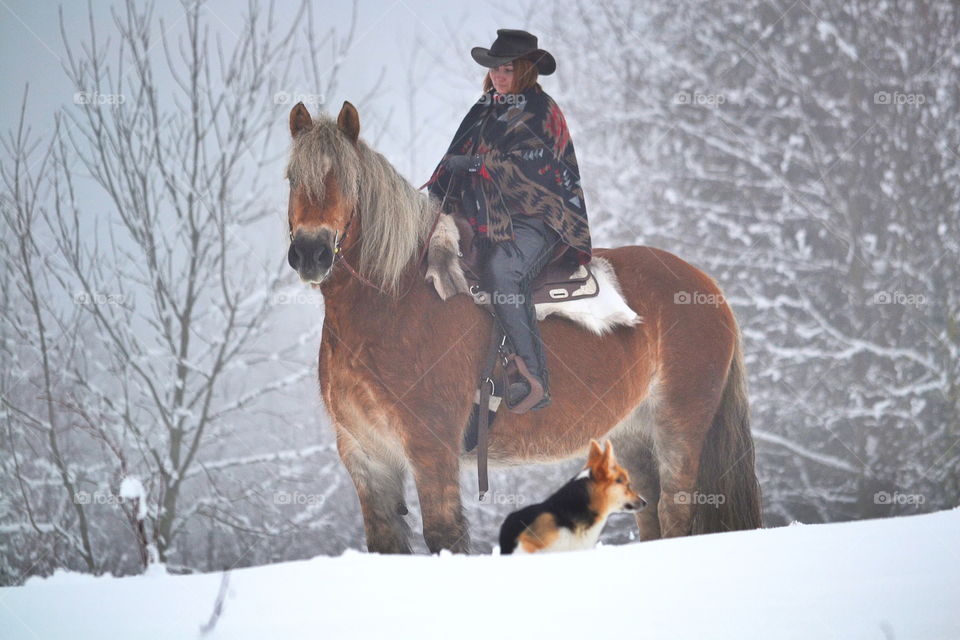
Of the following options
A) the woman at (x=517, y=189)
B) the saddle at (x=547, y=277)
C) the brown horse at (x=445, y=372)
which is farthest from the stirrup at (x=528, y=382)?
the saddle at (x=547, y=277)

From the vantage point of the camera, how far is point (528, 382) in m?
3.79

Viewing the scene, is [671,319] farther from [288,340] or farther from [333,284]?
[288,340]

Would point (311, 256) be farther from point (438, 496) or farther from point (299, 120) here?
point (438, 496)

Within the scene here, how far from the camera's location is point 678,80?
368 inches

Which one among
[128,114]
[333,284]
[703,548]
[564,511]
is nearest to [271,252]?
[128,114]

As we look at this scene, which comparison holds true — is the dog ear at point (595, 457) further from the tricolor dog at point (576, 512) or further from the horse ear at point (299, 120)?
the horse ear at point (299, 120)

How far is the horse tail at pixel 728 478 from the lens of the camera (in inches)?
171

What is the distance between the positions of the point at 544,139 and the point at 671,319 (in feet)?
4.11

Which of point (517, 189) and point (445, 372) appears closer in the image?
point (445, 372)

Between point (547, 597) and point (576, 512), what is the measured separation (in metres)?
0.94

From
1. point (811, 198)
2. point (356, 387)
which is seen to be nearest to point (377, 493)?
point (356, 387)

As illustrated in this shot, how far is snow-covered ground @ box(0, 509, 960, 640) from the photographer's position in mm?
2318

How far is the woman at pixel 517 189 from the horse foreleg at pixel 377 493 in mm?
680

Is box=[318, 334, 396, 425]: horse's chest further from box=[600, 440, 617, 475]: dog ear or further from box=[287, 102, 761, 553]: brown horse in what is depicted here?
box=[600, 440, 617, 475]: dog ear
